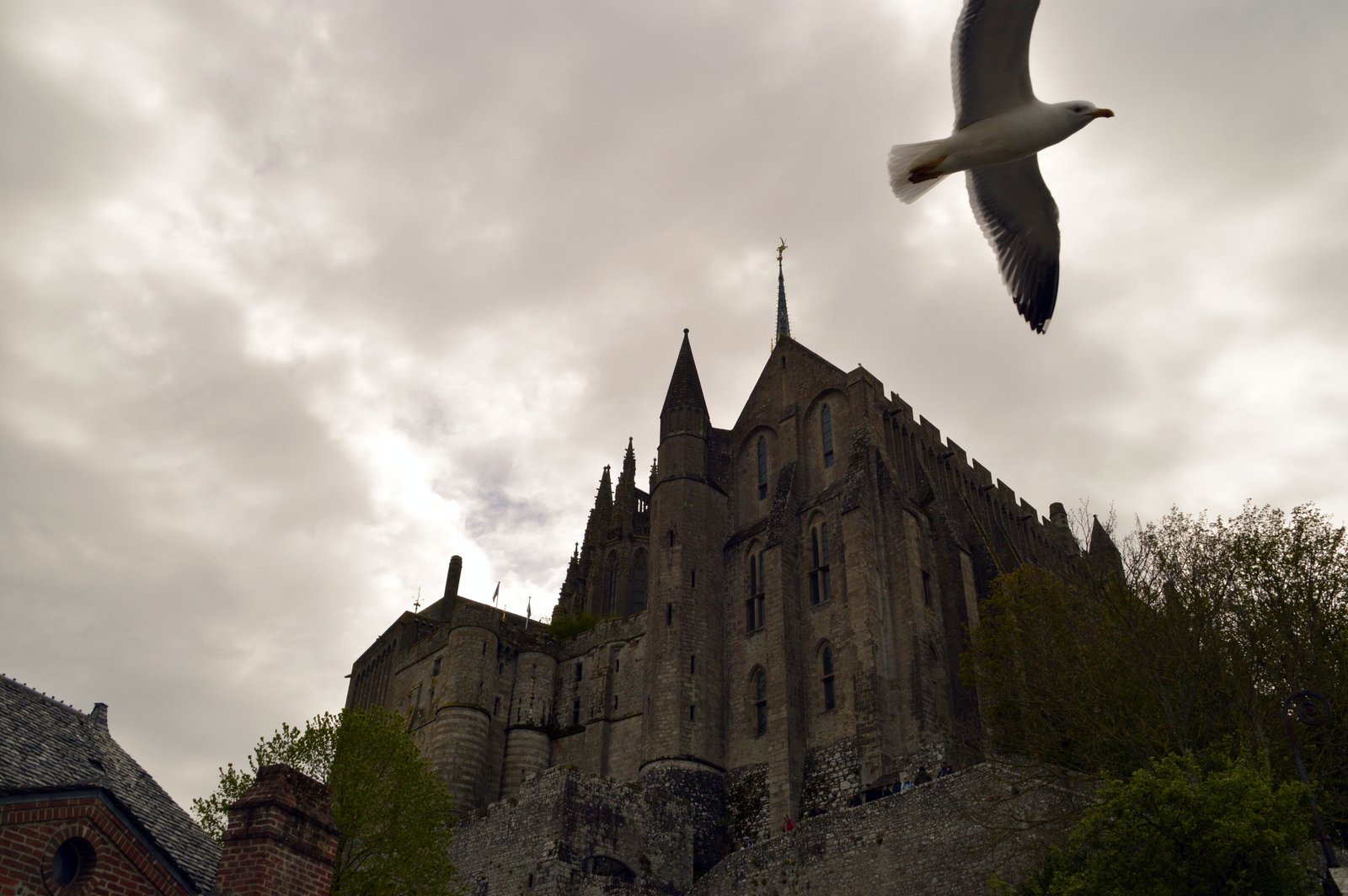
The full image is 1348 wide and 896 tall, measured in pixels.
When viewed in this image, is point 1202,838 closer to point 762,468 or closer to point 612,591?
point 762,468

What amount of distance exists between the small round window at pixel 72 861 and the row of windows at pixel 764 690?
1071 inches

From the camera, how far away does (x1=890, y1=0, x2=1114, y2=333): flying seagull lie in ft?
35.1

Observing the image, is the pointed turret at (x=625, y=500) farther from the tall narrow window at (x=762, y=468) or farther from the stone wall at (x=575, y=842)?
the stone wall at (x=575, y=842)

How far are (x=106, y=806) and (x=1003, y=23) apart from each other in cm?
1450

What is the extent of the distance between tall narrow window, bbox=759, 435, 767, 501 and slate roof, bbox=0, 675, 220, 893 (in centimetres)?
3048

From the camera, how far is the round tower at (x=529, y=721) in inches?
1837

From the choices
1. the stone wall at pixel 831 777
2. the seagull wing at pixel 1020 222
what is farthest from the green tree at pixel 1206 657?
the seagull wing at pixel 1020 222

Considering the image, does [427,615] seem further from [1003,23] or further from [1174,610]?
[1003,23]

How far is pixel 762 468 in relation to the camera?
149 feet

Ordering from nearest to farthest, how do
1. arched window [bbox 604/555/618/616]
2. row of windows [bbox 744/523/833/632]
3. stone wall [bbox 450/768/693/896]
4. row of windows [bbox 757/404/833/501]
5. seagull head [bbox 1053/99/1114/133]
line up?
seagull head [bbox 1053/99/1114/133] < stone wall [bbox 450/768/693/896] < row of windows [bbox 744/523/833/632] < row of windows [bbox 757/404/833/501] < arched window [bbox 604/555/618/616]

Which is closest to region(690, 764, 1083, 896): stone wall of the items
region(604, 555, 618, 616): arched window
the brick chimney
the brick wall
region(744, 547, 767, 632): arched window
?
region(744, 547, 767, 632): arched window

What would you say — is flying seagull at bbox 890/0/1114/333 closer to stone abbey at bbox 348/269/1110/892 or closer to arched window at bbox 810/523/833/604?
stone abbey at bbox 348/269/1110/892

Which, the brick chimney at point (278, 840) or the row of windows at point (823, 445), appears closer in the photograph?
the brick chimney at point (278, 840)

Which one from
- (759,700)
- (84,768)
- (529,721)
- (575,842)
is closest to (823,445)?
(759,700)
